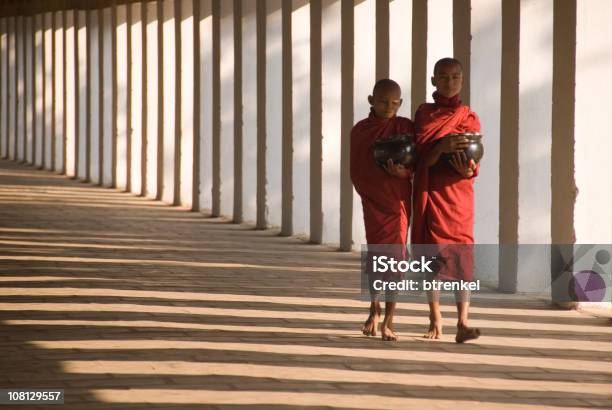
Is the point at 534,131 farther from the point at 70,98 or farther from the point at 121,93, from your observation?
the point at 70,98

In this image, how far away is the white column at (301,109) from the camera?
1568 centimetres

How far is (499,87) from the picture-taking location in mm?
11555

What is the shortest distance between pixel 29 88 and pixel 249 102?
43.2 ft

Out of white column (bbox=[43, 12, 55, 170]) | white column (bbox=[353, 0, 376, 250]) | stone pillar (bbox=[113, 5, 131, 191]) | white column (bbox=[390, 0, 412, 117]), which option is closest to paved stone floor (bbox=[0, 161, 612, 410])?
white column (bbox=[353, 0, 376, 250])

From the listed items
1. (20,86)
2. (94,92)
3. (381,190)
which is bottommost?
(381,190)

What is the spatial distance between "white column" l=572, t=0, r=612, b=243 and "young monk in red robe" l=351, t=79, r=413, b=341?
7.61 ft

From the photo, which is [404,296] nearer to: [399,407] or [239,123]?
[399,407]

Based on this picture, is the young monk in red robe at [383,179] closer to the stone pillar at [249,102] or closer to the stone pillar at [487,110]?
the stone pillar at [487,110]

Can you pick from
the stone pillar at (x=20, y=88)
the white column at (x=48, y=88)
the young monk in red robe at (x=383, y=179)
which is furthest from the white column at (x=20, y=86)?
the young monk in red robe at (x=383, y=179)

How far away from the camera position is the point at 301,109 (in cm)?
1571

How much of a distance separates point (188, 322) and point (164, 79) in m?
12.5

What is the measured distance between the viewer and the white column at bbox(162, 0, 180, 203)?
67.8ft

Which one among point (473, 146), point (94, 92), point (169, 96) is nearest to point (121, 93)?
point (94, 92)

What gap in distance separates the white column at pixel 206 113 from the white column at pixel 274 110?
2534mm
